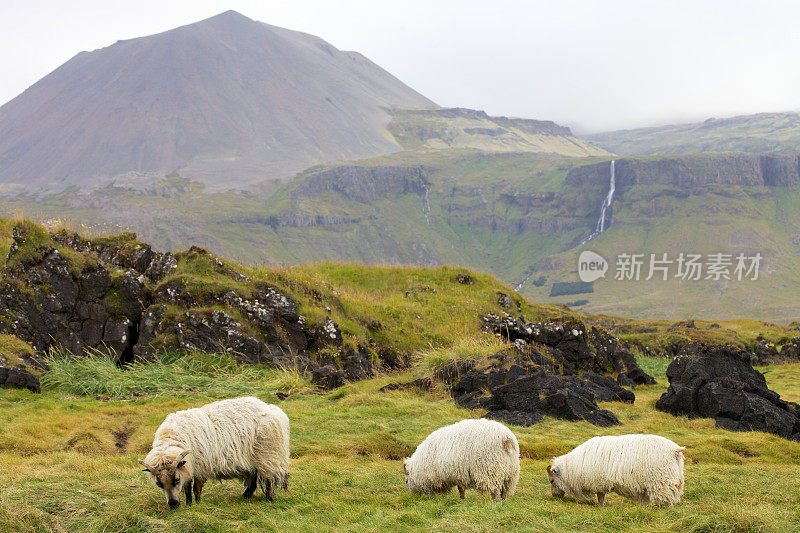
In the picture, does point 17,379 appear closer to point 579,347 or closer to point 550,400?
point 550,400

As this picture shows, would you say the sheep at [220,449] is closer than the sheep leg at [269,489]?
Yes

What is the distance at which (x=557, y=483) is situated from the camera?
11188 millimetres

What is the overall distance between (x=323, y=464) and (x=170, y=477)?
482 cm

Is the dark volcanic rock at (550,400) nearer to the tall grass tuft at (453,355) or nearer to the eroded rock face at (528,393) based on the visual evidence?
the eroded rock face at (528,393)

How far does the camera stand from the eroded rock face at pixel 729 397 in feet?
59.0

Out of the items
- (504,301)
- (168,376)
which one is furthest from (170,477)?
(504,301)

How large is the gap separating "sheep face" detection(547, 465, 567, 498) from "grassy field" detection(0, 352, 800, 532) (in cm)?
32

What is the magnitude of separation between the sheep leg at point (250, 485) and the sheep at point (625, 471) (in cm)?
535

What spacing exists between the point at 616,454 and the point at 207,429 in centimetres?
699

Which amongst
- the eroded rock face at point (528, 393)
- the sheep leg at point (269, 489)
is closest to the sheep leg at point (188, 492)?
the sheep leg at point (269, 489)

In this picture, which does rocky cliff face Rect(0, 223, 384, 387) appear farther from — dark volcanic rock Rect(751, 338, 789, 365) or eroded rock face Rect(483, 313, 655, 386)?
dark volcanic rock Rect(751, 338, 789, 365)

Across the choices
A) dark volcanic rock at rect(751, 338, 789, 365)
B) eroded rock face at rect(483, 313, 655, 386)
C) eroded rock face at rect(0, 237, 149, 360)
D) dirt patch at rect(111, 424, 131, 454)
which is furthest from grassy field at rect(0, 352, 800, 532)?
dark volcanic rock at rect(751, 338, 789, 365)

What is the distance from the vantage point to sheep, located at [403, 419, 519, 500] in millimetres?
10672

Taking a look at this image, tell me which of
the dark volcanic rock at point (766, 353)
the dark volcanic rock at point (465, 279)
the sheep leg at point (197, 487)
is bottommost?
the dark volcanic rock at point (766, 353)
